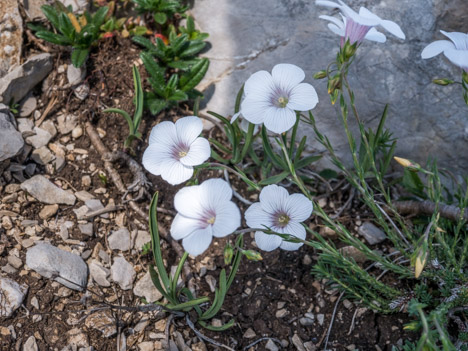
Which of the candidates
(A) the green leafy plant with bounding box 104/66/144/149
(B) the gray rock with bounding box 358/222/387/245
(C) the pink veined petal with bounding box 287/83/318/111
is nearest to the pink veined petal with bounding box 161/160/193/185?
(C) the pink veined petal with bounding box 287/83/318/111

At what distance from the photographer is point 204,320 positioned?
2385 mm

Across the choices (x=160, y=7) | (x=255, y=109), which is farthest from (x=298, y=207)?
(x=160, y=7)

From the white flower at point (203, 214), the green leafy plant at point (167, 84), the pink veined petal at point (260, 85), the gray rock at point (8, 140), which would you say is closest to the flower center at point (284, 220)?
the white flower at point (203, 214)

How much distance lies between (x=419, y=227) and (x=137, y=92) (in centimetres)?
159

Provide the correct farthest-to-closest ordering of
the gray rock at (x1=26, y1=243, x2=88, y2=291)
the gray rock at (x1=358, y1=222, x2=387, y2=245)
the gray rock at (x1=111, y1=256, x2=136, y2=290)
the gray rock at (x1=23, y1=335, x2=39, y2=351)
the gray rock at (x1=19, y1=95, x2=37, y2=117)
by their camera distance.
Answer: the gray rock at (x1=19, y1=95, x2=37, y2=117)
the gray rock at (x1=358, y1=222, x2=387, y2=245)
the gray rock at (x1=111, y1=256, x2=136, y2=290)
the gray rock at (x1=26, y1=243, x2=88, y2=291)
the gray rock at (x1=23, y1=335, x2=39, y2=351)

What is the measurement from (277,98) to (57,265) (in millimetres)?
1235

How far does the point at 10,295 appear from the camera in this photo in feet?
7.29

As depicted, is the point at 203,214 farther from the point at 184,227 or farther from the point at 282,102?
the point at 282,102

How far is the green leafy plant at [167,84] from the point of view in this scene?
290cm

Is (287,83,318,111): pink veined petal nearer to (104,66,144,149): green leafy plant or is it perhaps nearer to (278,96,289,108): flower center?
(278,96,289,108): flower center

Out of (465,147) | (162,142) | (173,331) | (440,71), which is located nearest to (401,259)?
(465,147)

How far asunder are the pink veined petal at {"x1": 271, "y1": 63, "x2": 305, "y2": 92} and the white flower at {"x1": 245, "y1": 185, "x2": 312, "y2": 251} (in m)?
0.40

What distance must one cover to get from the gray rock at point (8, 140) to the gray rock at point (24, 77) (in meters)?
0.22

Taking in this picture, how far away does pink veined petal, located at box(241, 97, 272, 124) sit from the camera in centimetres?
200
